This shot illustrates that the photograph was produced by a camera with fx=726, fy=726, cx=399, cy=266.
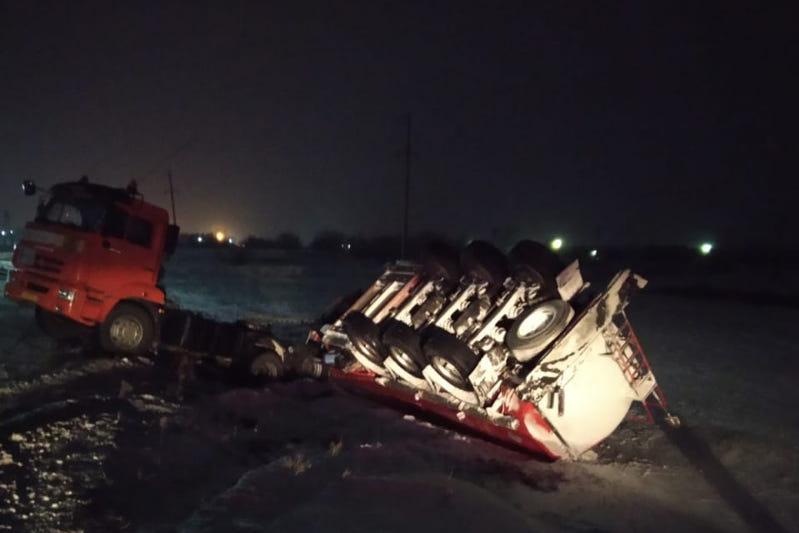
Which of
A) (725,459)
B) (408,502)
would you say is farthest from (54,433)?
(725,459)

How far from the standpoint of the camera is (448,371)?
7309 mm

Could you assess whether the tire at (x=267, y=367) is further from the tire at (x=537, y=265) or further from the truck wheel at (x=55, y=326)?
the tire at (x=537, y=265)

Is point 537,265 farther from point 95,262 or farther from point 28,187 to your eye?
point 28,187

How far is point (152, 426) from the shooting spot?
7.16 metres

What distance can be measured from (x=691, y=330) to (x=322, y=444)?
16509mm

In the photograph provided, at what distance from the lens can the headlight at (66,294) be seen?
10555 mm

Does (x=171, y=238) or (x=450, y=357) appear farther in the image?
(x=171, y=238)

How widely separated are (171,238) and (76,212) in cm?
156

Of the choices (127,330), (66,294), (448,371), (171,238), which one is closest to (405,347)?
(448,371)

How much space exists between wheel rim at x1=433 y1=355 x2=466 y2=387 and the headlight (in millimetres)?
6057

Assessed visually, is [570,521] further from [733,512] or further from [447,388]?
[447,388]

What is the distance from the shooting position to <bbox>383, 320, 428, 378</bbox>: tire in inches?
296

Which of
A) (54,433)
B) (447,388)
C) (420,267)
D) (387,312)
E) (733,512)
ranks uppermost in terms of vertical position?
(420,267)

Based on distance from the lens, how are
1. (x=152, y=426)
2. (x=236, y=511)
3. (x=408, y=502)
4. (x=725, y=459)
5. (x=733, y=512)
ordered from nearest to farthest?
(x=236, y=511), (x=408, y=502), (x=733, y=512), (x=152, y=426), (x=725, y=459)
